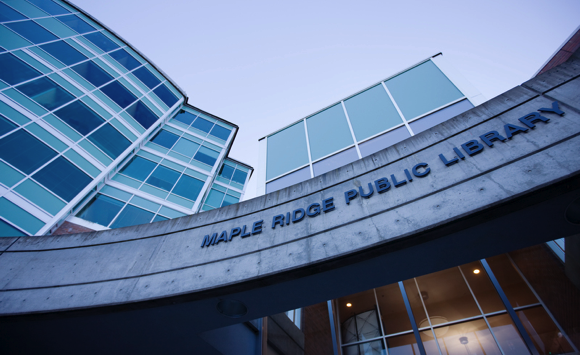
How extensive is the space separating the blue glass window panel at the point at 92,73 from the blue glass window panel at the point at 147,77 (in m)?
2.38

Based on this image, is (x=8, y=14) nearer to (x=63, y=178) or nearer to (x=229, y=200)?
(x=63, y=178)

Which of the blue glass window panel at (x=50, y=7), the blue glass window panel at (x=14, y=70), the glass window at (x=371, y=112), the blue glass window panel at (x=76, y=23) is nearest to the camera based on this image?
the glass window at (x=371, y=112)

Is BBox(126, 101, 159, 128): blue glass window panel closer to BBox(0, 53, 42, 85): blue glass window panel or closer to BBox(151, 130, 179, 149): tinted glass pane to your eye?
BBox(151, 130, 179, 149): tinted glass pane

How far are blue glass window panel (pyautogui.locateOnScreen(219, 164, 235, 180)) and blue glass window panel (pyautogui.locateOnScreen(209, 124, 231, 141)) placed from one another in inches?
93.9

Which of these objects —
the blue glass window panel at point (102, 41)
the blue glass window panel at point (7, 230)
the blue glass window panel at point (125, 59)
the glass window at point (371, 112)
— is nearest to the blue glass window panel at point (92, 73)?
the blue glass window panel at point (125, 59)

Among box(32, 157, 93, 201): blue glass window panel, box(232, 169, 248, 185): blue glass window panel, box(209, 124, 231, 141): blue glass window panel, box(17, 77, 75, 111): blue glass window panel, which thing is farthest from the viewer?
box(232, 169, 248, 185): blue glass window panel

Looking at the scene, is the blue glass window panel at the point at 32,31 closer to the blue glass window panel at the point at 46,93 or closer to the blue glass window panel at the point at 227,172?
the blue glass window panel at the point at 46,93

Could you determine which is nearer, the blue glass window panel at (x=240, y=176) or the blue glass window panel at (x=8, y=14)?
the blue glass window panel at (x=8, y=14)

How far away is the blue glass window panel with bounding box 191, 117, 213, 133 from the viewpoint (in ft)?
73.4

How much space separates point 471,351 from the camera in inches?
313

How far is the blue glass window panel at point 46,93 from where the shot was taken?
539 inches

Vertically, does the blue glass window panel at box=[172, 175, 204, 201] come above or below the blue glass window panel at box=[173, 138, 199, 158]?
below

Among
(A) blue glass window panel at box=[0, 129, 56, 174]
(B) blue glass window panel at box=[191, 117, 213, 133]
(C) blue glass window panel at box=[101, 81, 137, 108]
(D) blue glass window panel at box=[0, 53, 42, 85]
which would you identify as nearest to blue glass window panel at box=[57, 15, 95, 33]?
(C) blue glass window panel at box=[101, 81, 137, 108]

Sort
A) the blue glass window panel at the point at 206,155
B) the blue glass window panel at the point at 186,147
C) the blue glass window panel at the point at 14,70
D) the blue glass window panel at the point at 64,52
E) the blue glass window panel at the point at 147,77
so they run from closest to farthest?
the blue glass window panel at the point at 14,70 → the blue glass window panel at the point at 64,52 → the blue glass window panel at the point at 186,147 → the blue glass window panel at the point at 147,77 → the blue glass window panel at the point at 206,155
